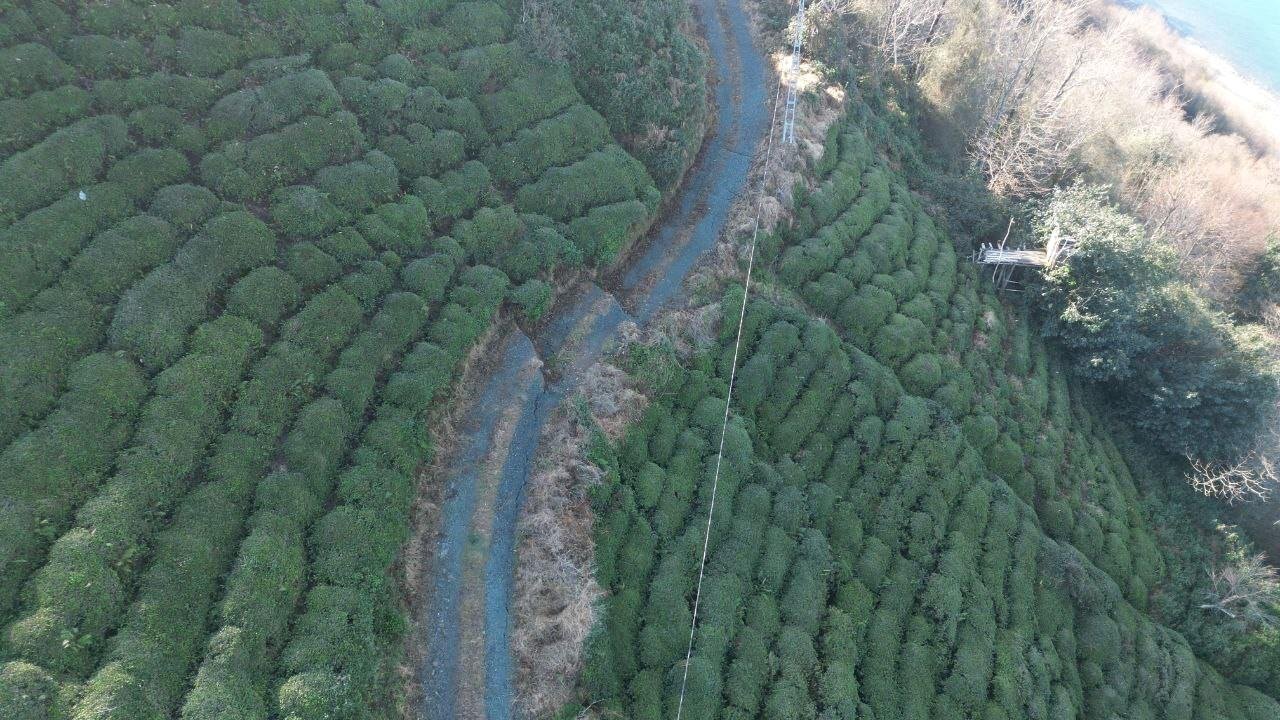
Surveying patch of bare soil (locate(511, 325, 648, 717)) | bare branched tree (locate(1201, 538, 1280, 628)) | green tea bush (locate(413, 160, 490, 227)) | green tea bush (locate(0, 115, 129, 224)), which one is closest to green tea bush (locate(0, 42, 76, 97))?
green tea bush (locate(0, 115, 129, 224))

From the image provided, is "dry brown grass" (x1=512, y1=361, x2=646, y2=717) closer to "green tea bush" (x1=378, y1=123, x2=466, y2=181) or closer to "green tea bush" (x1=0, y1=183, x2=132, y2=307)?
"green tea bush" (x1=378, y1=123, x2=466, y2=181)

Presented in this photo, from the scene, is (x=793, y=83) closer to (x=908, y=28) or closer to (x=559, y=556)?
(x=908, y=28)

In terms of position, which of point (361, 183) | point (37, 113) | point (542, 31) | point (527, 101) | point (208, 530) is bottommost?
point (208, 530)

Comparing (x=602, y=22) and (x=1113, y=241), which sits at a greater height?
(x=602, y=22)

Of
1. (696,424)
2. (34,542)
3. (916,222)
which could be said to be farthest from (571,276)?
(916,222)

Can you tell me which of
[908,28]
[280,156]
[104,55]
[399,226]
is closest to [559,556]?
[399,226]

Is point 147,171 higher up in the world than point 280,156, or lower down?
higher up

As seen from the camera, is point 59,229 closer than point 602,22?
Yes

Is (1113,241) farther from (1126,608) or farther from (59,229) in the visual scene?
(59,229)
